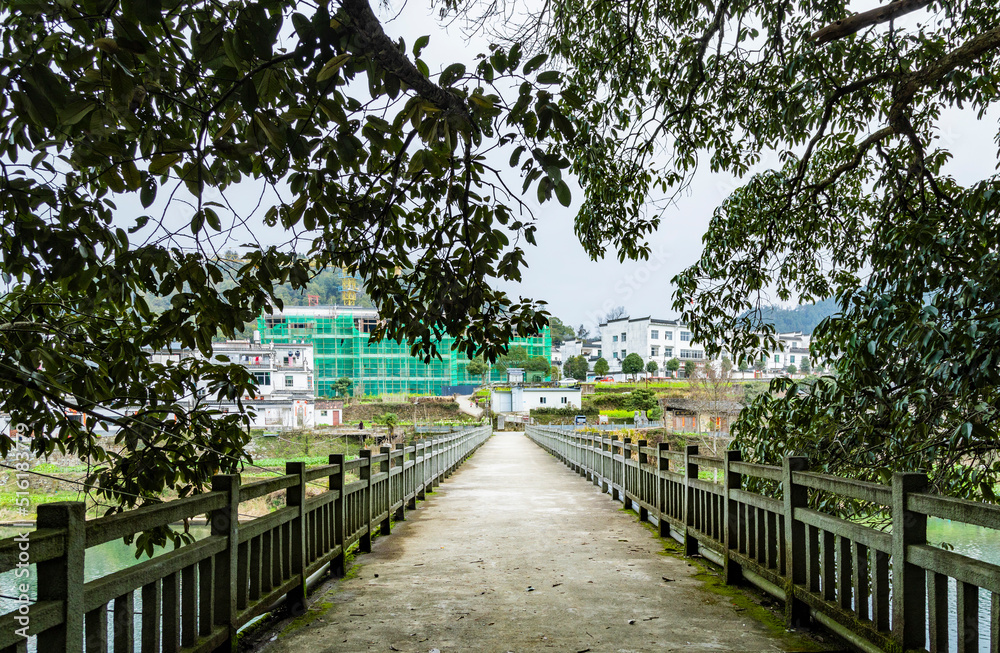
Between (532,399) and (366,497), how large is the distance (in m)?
62.9

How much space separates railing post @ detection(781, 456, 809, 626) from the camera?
165 inches

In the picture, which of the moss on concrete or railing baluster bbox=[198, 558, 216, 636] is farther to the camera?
the moss on concrete

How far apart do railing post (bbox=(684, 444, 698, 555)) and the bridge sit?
0.07ft

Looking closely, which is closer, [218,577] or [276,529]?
[218,577]

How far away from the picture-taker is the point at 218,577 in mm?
3547

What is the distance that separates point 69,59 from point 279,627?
3.56 meters

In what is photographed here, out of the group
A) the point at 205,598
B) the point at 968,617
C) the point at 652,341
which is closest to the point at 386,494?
the point at 205,598

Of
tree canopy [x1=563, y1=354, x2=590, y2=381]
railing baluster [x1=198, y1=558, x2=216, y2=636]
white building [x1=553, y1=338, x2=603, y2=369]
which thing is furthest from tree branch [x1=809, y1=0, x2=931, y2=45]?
white building [x1=553, y1=338, x2=603, y2=369]

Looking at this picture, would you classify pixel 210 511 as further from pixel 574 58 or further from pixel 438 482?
pixel 438 482

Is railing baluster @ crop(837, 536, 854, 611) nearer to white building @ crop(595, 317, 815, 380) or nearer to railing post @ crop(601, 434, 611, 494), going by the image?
railing post @ crop(601, 434, 611, 494)

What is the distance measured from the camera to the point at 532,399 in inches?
2729

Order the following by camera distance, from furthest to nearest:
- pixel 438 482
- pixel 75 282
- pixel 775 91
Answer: pixel 438 482 → pixel 775 91 → pixel 75 282

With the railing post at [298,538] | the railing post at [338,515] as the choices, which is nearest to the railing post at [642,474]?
the railing post at [338,515]

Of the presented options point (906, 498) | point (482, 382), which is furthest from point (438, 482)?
point (482, 382)
